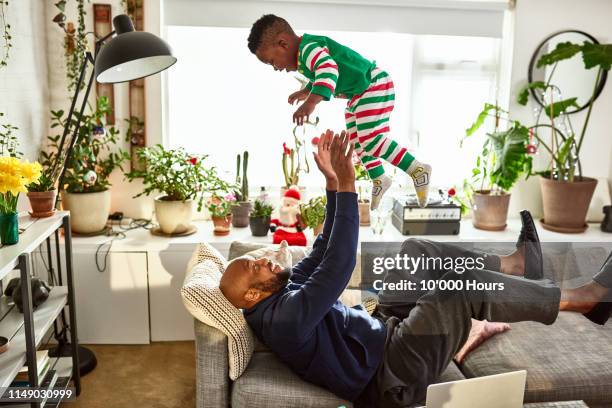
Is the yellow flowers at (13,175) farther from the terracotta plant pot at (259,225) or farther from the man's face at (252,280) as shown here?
the terracotta plant pot at (259,225)

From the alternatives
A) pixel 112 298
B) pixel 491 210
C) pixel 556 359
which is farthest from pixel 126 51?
pixel 491 210

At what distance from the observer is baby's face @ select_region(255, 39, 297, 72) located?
1384mm

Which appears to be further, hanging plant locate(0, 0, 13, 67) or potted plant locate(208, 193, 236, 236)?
potted plant locate(208, 193, 236, 236)

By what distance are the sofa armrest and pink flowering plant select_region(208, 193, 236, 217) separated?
117 cm

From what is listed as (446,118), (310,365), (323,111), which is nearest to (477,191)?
(446,118)

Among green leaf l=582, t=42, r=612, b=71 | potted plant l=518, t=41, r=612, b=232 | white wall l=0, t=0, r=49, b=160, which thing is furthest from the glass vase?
green leaf l=582, t=42, r=612, b=71

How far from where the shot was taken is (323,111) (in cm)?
361

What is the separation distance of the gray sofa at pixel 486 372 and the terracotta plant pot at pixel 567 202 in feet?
3.90

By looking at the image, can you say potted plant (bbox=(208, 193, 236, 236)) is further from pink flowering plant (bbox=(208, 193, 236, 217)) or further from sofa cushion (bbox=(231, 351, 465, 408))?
sofa cushion (bbox=(231, 351, 465, 408))

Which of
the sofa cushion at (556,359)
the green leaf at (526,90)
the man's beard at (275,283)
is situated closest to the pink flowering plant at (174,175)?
the man's beard at (275,283)

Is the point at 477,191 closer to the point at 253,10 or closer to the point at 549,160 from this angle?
the point at 549,160

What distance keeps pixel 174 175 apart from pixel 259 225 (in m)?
0.51

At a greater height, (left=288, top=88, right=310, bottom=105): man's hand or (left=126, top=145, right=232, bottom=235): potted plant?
(left=288, top=88, right=310, bottom=105): man's hand

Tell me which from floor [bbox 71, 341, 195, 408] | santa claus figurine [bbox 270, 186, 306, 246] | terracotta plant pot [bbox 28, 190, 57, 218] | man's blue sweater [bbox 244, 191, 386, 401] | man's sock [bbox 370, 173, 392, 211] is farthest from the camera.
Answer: santa claus figurine [bbox 270, 186, 306, 246]
